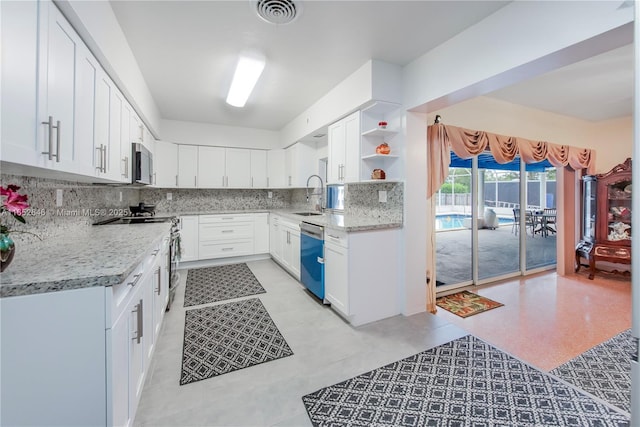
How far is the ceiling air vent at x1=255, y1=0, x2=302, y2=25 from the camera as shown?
184 centimetres

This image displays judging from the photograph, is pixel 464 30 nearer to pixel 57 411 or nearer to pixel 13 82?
pixel 13 82

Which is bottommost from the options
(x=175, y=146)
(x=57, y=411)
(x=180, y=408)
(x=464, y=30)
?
(x=180, y=408)

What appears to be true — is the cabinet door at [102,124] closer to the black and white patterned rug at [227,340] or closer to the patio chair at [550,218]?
the black and white patterned rug at [227,340]

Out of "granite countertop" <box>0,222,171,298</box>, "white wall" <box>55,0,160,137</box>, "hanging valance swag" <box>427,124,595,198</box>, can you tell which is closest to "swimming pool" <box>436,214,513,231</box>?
"hanging valance swag" <box>427,124,595,198</box>

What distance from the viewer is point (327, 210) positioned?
167 inches

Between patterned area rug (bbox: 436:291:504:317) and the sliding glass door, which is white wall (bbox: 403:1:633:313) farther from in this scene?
the sliding glass door

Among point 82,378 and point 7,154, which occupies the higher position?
point 7,154

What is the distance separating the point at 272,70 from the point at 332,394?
2953 millimetres

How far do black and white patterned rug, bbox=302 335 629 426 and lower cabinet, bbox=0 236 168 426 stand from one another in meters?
1.08

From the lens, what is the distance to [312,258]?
3236 millimetres

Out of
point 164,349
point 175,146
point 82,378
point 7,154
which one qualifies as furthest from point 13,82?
point 175,146

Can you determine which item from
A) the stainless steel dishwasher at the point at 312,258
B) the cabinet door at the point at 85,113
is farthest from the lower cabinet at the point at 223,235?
the cabinet door at the point at 85,113

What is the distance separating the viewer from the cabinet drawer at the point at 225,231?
465 centimetres

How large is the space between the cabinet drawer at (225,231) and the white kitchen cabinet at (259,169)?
815 millimetres
